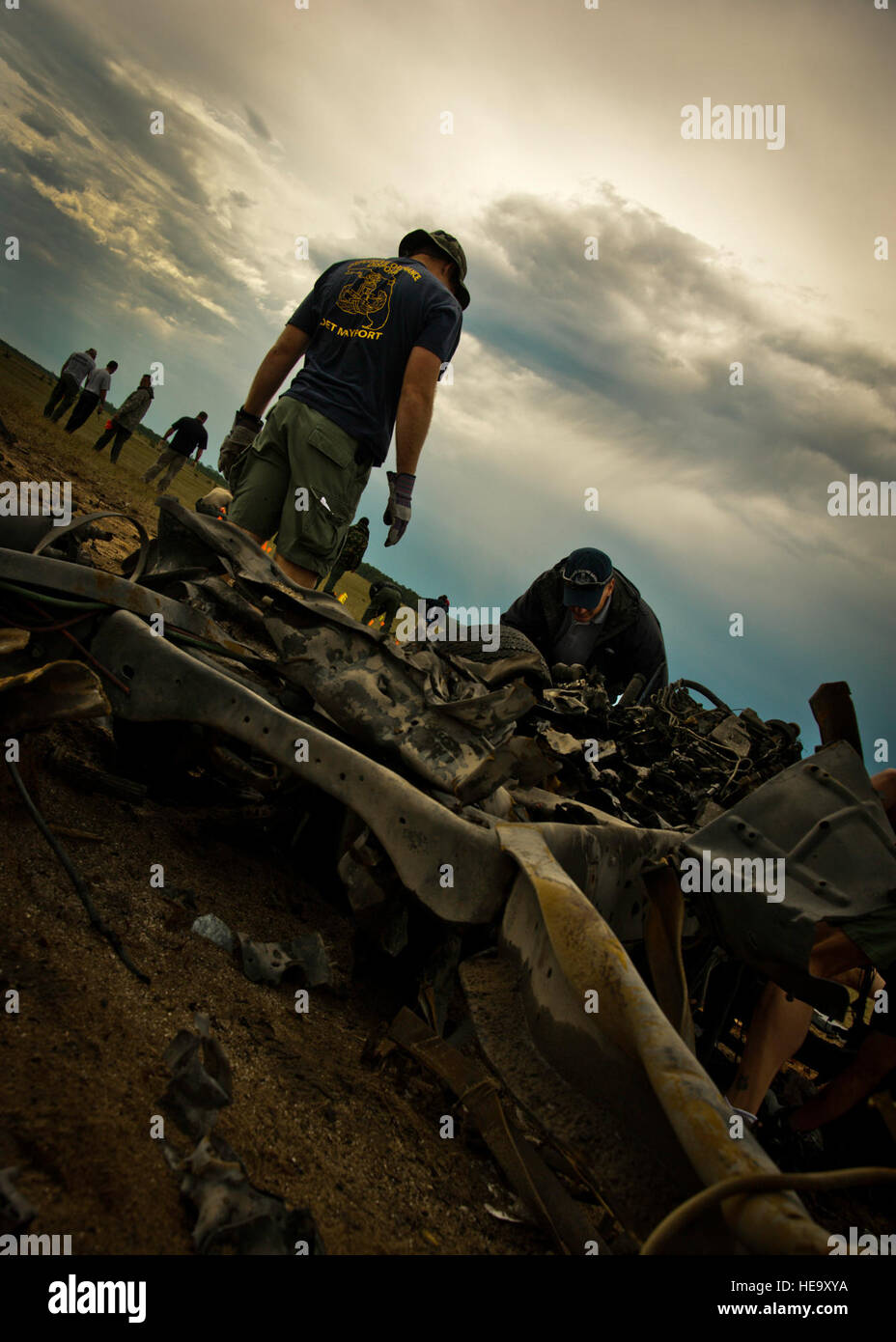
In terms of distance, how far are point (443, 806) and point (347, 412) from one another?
8.30 ft

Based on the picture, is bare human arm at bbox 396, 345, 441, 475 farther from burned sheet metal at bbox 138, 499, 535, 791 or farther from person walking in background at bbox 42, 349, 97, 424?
person walking in background at bbox 42, 349, 97, 424

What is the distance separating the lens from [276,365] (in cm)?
398

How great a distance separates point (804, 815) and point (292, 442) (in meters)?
2.94

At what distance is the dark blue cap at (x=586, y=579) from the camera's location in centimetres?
574

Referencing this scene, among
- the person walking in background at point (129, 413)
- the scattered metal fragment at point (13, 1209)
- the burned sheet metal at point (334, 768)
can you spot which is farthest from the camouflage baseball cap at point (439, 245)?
the person walking in background at point (129, 413)

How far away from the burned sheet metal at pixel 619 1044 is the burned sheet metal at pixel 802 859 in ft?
2.07

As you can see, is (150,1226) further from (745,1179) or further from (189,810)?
(189,810)

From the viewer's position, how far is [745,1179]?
0.94m

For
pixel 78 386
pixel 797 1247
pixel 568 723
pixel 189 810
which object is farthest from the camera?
pixel 78 386

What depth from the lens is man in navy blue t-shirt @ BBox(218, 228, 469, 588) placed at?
3570 millimetres

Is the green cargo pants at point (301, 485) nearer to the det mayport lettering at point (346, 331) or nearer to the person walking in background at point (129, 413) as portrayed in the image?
the det mayport lettering at point (346, 331)

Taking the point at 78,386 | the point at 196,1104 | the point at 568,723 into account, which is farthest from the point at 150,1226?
the point at 78,386

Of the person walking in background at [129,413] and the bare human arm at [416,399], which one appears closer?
the bare human arm at [416,399]

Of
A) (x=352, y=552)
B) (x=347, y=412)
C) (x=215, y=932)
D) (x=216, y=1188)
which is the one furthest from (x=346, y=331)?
(x=352, y=552)
